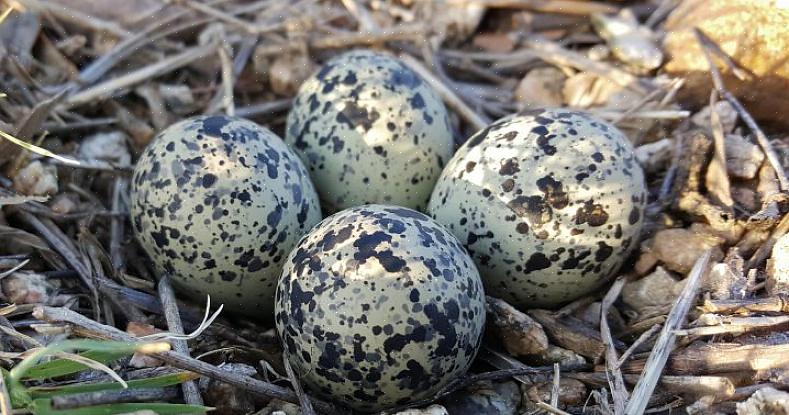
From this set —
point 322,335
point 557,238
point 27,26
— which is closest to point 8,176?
point 27,26

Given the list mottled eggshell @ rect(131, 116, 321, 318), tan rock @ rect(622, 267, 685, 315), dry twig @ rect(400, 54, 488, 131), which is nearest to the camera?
mottled eggshell @ rect(131, 116, 321, 318)

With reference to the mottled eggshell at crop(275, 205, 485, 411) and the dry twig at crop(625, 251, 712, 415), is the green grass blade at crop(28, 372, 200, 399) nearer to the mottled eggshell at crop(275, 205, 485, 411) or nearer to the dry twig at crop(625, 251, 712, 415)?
the mottled eggshell at crop(275, 205, 485, 411)

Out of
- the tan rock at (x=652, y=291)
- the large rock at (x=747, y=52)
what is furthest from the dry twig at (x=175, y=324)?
the large rock at (x=747, y=52)

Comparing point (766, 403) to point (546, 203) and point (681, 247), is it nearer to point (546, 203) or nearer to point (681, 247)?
point (681, 247)

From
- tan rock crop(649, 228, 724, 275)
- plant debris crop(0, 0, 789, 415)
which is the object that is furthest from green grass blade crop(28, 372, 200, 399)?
tan rock crop(649, 228, 724, 275)

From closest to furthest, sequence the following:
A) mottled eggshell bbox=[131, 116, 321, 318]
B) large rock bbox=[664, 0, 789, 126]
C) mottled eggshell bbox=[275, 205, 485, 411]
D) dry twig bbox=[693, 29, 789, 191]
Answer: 1. mottled eggshell bbox=[275, 205, 485, 411]
2. mottled eggshell bbox=[131, 116, 321, 318]
3. dry twig bbox=[693, 29, 789, 191]
4. large rock bbox=[664, 0, 789, 126]

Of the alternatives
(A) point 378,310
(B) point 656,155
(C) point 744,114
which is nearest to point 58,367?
(A) point 378,310

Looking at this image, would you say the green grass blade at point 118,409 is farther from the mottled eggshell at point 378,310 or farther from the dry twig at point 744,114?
the dry twig at point 744,114

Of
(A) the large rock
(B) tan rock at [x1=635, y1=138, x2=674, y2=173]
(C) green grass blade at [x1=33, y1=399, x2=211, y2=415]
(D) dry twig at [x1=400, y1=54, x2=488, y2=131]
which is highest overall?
(A) the large rock
